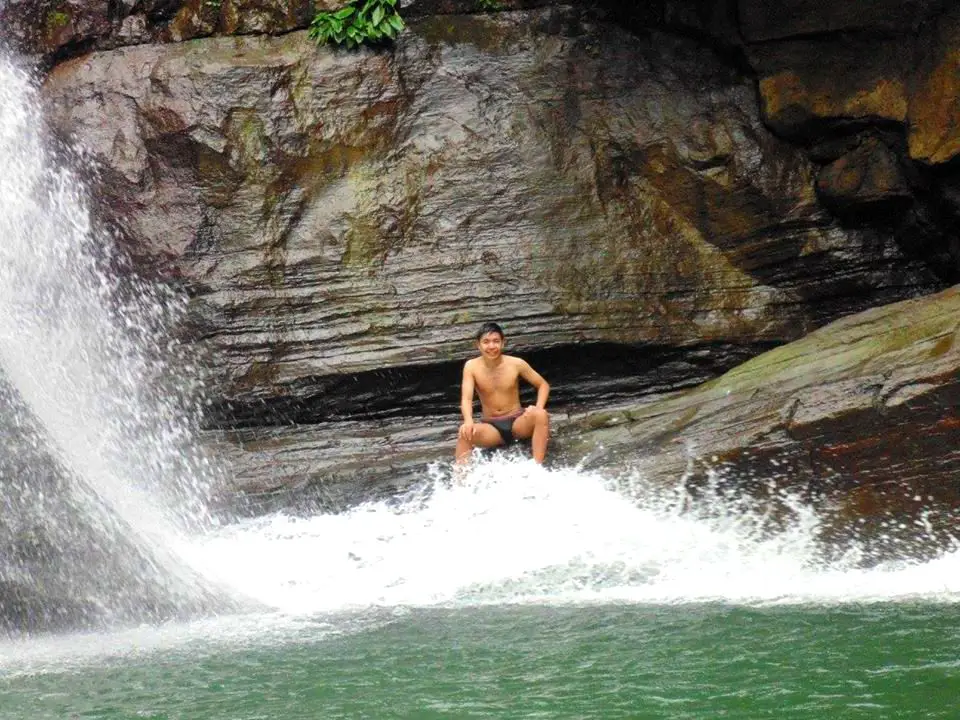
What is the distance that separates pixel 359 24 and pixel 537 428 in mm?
4364

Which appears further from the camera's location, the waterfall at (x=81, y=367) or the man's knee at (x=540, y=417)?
the man's knee at (x=540, y=417)

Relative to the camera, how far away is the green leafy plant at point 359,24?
34.6 feet

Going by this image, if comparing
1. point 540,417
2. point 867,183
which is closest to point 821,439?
point 540,417

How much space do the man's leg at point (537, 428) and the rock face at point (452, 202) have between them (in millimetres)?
1184

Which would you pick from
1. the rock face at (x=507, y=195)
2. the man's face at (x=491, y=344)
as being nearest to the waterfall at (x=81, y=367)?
the rock face at (x=507, y=195)

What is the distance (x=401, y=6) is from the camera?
10789 mm

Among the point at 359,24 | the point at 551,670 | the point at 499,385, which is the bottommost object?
the point at 551,670

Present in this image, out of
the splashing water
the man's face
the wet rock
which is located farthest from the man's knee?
the wet rock

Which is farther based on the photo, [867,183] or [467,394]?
[867,183]

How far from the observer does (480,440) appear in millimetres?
8898

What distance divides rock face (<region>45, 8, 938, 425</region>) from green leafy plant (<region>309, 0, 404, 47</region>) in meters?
0.16

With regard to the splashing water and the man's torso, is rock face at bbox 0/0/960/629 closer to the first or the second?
the man's torso

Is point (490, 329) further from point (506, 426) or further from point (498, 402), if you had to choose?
point (506, 426)

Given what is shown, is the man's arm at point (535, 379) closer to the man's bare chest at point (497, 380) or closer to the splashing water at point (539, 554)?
the man's bare chest at point (497, 380)
